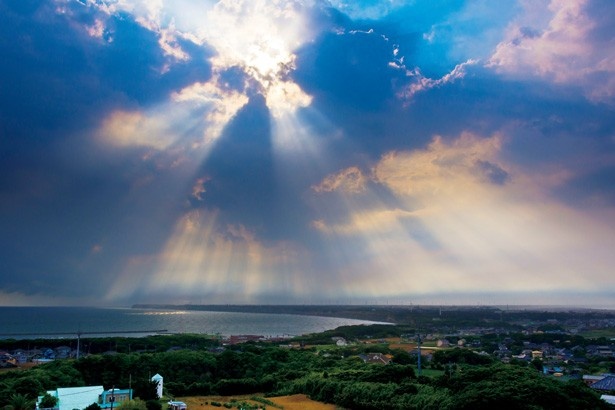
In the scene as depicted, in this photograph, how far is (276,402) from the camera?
103 ft

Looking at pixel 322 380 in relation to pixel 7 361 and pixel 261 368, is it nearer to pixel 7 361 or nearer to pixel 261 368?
pixel 261 368

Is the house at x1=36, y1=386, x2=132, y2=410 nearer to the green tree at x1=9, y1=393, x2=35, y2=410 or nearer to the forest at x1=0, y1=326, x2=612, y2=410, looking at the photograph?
the green tree at x1=9, y1=393, x2=35, y2=410

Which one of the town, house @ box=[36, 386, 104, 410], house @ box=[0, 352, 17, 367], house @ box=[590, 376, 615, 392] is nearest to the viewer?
house @ box=[36, 386, 104, 410]

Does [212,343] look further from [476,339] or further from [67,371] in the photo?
[476,339]

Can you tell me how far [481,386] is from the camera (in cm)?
2391

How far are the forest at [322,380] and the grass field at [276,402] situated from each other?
0.95 m

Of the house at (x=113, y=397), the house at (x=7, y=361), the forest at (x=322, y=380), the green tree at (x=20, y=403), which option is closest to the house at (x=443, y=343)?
the forest at (x=322, y=380)

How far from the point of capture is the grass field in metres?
29.4

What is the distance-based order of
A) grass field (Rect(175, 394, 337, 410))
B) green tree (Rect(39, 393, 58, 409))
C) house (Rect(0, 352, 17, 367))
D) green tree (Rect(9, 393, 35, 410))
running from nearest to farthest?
green tree (Rect(9, 393, 35, 410)) → green tree (Rect(39, 393, 58, 409)) → grass field (Rect(175, 394, 337, 410)) → house (Rect(0, 352, 17, 367))

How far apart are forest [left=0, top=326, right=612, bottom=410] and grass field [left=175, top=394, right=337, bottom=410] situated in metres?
0.95

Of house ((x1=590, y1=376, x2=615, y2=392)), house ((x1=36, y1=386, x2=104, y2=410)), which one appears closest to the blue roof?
house ((x1=590, y1=376, x2=615, y2=392))

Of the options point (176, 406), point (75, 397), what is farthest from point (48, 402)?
point (176, 406)

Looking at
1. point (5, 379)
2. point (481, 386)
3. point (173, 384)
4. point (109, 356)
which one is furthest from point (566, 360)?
point (5, 379)

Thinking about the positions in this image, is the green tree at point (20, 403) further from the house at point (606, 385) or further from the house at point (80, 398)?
the house at point (606, 385)
